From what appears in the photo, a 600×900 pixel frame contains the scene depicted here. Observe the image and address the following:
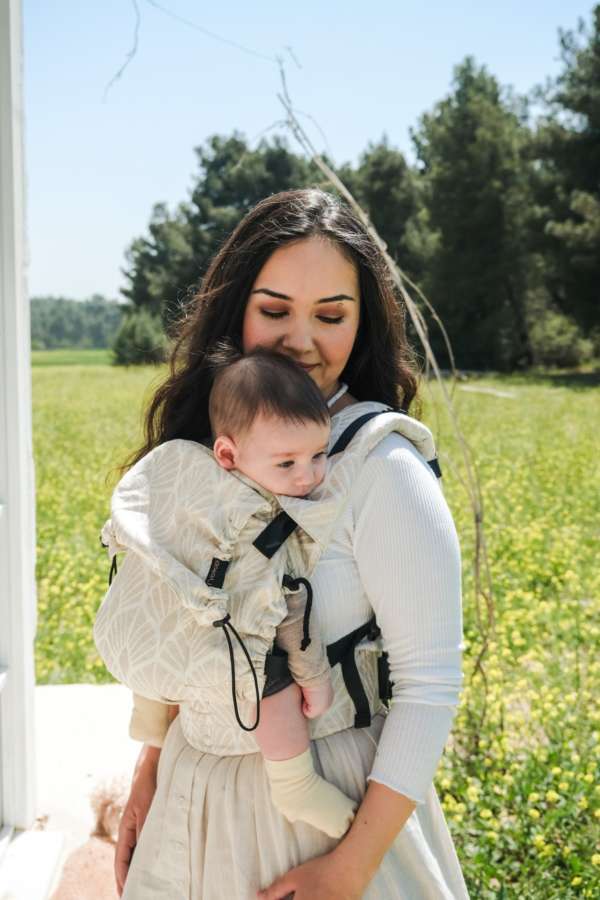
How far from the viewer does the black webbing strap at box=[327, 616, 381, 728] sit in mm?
1386

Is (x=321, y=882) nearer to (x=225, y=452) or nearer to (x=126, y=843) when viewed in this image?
(x=126, y=843)

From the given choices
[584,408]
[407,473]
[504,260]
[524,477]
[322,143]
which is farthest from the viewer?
[504,260]

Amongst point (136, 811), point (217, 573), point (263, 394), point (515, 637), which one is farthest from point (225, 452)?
point (515, 637)

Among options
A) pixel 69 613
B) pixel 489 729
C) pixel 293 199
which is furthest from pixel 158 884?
pixel 69 613

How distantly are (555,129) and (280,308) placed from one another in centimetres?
2441

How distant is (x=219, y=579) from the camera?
1.31 m

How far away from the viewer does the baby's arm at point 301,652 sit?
134cm

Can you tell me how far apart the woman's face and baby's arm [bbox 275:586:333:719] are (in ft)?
1.34

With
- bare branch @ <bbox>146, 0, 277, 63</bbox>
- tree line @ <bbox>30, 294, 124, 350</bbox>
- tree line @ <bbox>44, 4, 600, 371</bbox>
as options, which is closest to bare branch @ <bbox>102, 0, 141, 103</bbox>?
bare branch @ <bbox>146, 0, 277, 63</bbox>

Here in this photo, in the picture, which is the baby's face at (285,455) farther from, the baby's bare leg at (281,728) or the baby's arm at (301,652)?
the baby's bare leg at (281,728)

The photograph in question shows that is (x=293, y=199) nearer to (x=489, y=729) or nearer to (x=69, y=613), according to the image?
(x=489, y=729)

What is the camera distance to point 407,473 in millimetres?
1354

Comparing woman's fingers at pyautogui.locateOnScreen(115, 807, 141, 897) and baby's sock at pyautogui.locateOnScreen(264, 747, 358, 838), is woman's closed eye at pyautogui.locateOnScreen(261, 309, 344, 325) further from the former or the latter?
woman's fingers at pyautogui.locateOnScreen(115, 807, 141, 897)

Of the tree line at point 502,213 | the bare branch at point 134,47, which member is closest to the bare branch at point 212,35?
the bare branch at point 134,47
